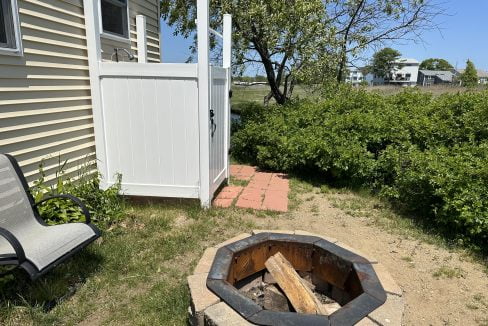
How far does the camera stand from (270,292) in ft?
8.36

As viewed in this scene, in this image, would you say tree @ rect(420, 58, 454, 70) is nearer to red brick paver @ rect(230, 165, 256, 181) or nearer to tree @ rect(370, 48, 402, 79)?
tree @ rect(370, 48, 402, 79)

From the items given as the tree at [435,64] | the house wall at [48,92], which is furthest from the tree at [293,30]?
the tree at [435,64]

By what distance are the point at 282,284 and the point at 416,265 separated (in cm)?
159

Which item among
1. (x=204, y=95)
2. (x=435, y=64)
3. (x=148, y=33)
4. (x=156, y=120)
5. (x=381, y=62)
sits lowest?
(x=156, y=120)

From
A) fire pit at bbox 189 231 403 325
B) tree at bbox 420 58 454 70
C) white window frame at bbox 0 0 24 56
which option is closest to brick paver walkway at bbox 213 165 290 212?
fire pit at bbox 189 231 403 325

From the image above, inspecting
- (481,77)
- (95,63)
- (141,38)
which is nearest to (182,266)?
(95,63)

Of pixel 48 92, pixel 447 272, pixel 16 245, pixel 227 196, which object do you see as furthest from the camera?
pixel 227 196

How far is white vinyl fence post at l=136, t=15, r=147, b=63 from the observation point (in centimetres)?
556

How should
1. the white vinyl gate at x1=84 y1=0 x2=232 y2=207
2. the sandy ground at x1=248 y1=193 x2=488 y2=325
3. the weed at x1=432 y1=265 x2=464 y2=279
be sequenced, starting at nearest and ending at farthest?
the sandy ground at x1=248 y1=193 x2=488 y2=325 < the weed at x1=432 y1=265 x2=464 y2=279 < the white vinyl gate at x1=84 y1=0 x2=232 y2=207

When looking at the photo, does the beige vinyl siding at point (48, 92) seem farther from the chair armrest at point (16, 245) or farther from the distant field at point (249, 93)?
the distant field at point (249, 93)

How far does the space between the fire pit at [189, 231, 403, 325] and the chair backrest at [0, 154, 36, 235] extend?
1.61m

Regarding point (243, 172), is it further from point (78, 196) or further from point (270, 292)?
point (270, 292)

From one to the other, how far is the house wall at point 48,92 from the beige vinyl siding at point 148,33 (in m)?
0.69

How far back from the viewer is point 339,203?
4.66 metres
